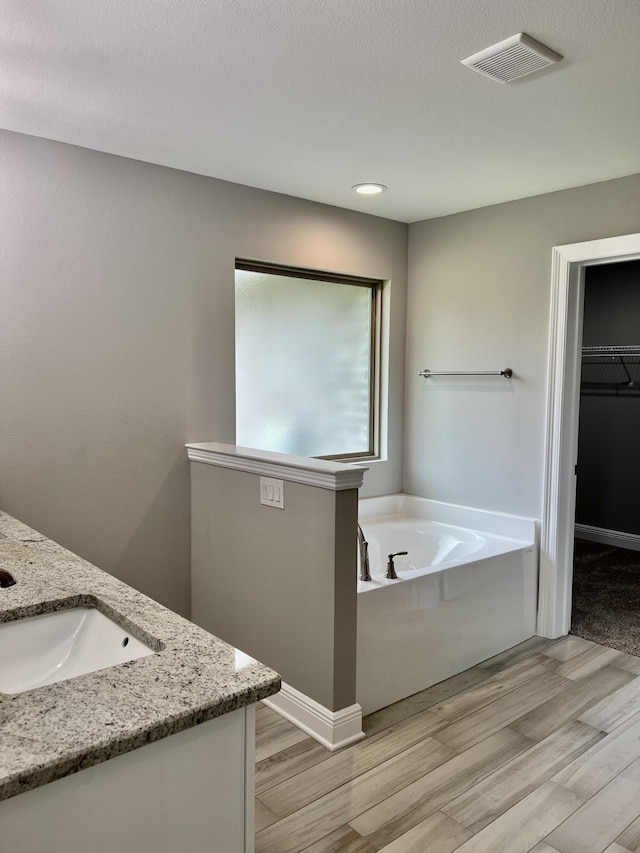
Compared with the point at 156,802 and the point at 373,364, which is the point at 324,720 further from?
the point at 373,364

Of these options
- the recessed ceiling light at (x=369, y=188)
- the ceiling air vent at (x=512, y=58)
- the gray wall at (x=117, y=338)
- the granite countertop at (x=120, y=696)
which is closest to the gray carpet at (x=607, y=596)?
the gray wall at (x=117, y=338)

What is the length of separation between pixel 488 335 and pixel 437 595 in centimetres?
153

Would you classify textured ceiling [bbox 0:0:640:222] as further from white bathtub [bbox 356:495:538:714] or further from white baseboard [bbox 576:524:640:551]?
white baseboard [bbox 576:524:640:551]

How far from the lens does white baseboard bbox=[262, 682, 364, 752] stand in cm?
246

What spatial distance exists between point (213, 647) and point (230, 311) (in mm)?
2291

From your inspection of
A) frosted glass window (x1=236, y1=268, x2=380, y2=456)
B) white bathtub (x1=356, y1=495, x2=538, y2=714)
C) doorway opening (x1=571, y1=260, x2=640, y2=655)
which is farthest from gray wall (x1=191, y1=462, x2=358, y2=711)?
doorway opening (x1=571, y1=260, x2=640, y2=655)

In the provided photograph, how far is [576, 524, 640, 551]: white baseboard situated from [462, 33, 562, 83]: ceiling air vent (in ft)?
13.6

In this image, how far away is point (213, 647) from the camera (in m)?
1.23

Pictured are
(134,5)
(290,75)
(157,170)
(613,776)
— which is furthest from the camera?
(157,170)

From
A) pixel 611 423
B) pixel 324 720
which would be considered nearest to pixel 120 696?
pixel 324 720

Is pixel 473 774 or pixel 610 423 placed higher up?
pixel 610 423

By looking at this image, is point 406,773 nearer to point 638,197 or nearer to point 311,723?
point 311,723

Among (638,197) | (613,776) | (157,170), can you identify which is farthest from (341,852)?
(638,197)

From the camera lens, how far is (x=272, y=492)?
2680 mm
